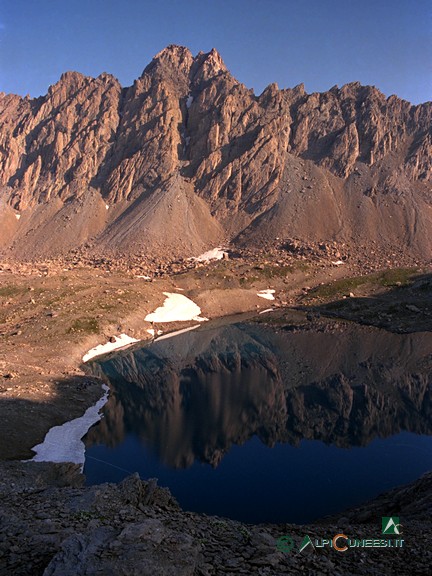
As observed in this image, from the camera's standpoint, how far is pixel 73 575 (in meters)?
11.9

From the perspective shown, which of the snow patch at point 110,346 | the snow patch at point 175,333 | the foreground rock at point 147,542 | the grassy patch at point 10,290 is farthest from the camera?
the grassy patch at point 10,290

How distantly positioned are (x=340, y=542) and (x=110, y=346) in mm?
68419

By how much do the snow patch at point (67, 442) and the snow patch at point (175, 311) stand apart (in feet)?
158

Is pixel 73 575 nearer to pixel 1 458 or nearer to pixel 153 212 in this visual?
pixel 1 458

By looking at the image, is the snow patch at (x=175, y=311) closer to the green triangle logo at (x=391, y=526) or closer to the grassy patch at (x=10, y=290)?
the grassy patch at (x=10, y=290)

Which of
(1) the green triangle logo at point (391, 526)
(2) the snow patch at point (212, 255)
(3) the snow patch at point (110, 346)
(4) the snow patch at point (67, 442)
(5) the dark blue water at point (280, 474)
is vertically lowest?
(5) the dark blue water at point (280, 474)

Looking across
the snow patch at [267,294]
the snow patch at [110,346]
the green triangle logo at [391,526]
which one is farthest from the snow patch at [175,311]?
the green triangle logo at [391,526]

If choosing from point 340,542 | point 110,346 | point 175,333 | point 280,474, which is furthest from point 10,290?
point 340,542

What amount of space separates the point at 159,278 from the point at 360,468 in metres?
97.2

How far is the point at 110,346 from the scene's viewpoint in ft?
268

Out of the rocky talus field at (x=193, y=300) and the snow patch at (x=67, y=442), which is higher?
the rocky talus field at (x=193, y=300)

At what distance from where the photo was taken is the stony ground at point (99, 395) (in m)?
13.9

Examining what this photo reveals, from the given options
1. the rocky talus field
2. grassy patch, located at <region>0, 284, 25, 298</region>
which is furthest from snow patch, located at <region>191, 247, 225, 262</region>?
grassy patch, located at <region>0, 284, 25, 298</region>

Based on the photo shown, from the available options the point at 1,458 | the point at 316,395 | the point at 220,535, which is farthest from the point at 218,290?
the point at 220,535
